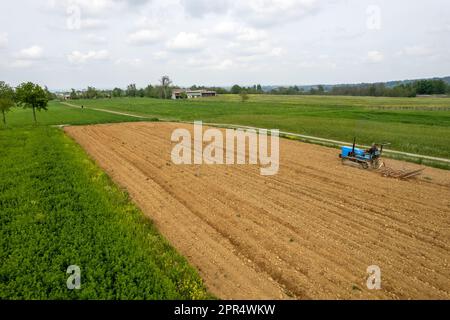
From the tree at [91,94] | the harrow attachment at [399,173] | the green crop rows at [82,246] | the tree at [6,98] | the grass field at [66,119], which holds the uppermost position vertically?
the tree at [91,94]

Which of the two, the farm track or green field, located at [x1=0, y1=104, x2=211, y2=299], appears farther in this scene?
the farm track

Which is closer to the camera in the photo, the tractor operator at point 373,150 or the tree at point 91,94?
the tractor operator at point 373,150

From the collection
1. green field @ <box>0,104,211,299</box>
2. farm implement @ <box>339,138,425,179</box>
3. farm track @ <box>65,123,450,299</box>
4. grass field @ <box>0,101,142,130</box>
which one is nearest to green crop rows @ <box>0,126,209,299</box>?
green field @ <box>0,104,211,299</box>

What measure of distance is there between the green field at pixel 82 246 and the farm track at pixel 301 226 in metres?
0.85

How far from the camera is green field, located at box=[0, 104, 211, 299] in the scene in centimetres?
649

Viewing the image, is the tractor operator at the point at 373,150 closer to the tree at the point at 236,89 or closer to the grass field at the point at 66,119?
the grass field at the point at 66,119

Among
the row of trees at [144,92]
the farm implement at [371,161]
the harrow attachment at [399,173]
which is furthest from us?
the row of trees at [144,92]

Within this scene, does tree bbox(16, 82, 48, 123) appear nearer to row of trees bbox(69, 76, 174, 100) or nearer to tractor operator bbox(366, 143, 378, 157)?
tractor operator bbox(366, 143, 378, 157)

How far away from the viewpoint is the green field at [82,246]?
6492mm

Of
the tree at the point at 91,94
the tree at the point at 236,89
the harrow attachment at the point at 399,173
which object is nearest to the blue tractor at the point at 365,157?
the harrow attachment at the point at 399,173

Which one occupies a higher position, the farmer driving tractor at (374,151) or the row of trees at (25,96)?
the row of trees at (25,96)

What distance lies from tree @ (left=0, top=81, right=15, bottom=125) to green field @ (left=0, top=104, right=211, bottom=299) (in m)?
30.7

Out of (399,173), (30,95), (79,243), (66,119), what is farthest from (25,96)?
(399,173)
